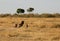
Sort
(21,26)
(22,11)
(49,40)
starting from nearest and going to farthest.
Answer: (49,40), (21,26), (22,11)

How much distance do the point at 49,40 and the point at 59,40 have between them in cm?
61

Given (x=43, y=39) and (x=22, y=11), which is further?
(x=22, y=11)

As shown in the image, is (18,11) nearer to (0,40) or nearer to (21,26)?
(21,26)

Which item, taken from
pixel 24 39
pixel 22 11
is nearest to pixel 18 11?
pixel 22 11

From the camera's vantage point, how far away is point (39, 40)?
1675 cm

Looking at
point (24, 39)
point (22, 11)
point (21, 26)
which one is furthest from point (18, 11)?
point (24, 39)

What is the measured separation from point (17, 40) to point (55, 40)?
2.33 m

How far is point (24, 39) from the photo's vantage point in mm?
17391

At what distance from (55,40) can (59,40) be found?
10.3 inches

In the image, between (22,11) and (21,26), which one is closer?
(21,26)

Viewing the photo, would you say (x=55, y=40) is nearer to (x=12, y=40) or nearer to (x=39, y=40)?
(x=39, y=40)

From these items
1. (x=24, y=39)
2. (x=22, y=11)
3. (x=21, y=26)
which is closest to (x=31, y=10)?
(x=22, y=11)

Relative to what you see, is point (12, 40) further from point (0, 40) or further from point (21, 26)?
point (21, 26)

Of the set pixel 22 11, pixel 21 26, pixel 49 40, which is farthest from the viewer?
pixel 22 11
